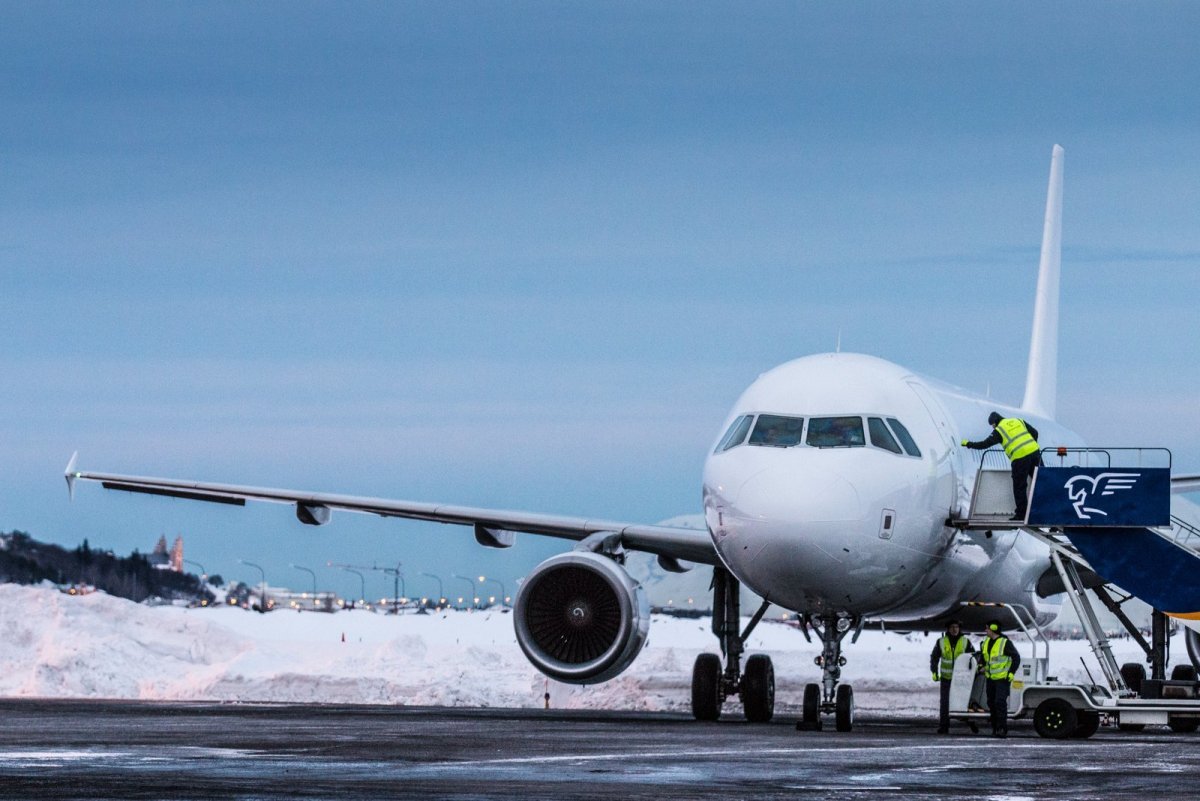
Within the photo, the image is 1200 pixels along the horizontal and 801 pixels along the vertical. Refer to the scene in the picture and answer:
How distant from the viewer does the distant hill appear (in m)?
49.3

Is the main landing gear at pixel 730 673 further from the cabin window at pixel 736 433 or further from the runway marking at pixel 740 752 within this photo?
the runway marking at pixel 740 752

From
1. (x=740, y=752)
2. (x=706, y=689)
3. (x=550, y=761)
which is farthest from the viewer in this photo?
(x=706, y=689)

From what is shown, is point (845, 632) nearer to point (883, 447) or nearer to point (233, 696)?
point (883, 447)

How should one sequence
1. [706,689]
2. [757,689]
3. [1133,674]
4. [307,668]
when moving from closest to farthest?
[757,689], [706,689], [1133,674], [307,668]

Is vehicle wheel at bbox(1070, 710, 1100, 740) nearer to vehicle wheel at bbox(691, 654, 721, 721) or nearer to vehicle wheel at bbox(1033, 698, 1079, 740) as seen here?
vehicle wheel at bbox(1033, 698, 1079, 740)

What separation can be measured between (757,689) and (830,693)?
3199 millimetres

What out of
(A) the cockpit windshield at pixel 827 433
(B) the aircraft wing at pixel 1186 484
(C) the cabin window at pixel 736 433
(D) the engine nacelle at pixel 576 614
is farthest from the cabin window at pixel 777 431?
(B) the aircraft wing at pixel 1186 484

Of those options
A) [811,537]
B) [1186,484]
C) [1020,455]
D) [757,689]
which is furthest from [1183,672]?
[811,537]

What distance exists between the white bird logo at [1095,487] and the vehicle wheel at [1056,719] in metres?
2.04

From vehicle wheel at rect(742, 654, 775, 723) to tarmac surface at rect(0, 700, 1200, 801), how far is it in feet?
4.49

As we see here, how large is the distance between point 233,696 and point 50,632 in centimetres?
744

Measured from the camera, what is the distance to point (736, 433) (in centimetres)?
2167

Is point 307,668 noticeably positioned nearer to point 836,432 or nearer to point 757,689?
point 757,689

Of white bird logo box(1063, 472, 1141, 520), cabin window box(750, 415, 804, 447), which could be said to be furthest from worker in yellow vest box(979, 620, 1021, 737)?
cabin window box(750, 415, 804, 447)
